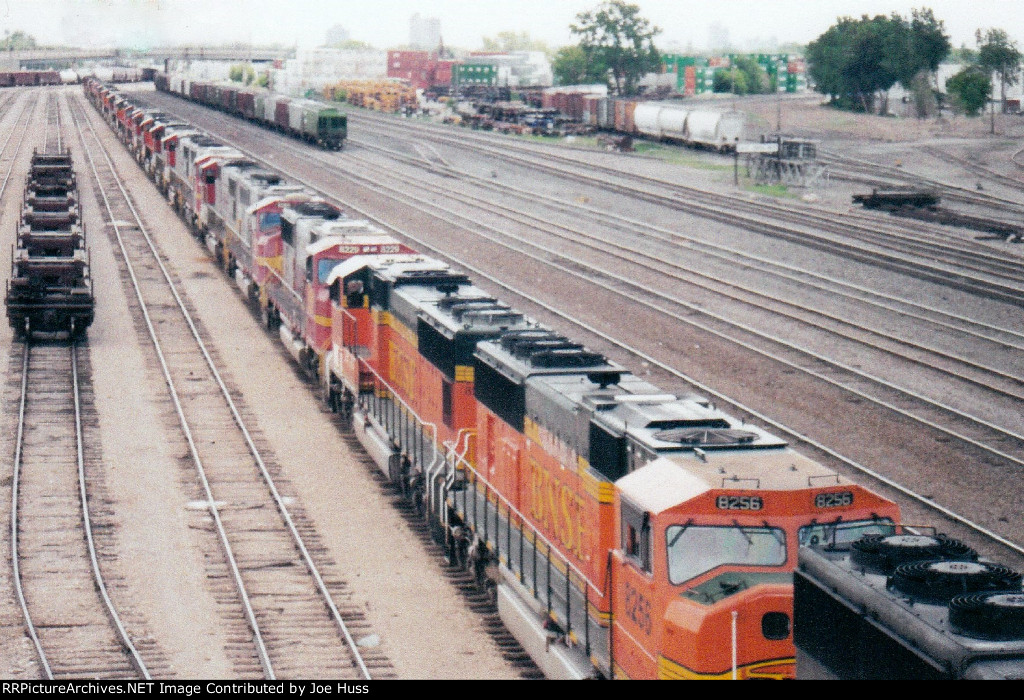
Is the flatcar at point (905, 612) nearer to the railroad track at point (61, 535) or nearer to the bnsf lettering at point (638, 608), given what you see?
the bnsf lettering at point (638, 608)

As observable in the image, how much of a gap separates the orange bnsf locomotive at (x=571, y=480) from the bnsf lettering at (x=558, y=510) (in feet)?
0.13

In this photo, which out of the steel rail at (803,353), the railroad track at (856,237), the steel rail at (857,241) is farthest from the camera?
the railroad track at (856,237)

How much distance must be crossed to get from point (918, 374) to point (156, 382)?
59.2 feet

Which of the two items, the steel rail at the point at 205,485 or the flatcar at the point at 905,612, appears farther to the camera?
the steel rail at the point at 205,485

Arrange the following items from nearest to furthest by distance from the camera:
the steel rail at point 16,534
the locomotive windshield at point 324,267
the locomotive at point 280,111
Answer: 1. the steel rail at point 16,534
2. the locomotive windshield at point 324,267
3. the locomotive at point 280,111

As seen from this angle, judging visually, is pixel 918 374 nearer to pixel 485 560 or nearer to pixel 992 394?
pixel 992 394

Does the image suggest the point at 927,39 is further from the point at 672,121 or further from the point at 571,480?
the point at 571,480

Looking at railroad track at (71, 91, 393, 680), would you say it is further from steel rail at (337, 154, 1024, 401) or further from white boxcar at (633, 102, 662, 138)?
white boxcar at (633, 102, 662, 138)

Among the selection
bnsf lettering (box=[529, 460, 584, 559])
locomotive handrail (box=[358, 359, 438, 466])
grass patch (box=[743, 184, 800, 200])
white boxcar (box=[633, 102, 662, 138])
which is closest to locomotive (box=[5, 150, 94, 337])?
locomotive handrail (box=[358, 359, 438, 466])

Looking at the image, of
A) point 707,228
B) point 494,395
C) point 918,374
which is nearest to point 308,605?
point 494,395

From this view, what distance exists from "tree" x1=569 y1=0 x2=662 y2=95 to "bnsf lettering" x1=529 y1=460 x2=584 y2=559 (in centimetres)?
12687

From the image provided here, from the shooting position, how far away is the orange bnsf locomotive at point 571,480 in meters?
11.2

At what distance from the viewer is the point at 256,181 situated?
4166 cm

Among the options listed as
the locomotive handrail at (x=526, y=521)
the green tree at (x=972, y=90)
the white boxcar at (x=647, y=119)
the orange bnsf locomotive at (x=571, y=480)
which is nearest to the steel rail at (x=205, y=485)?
the orange bnsf locomotive at (x=571, y=480)
